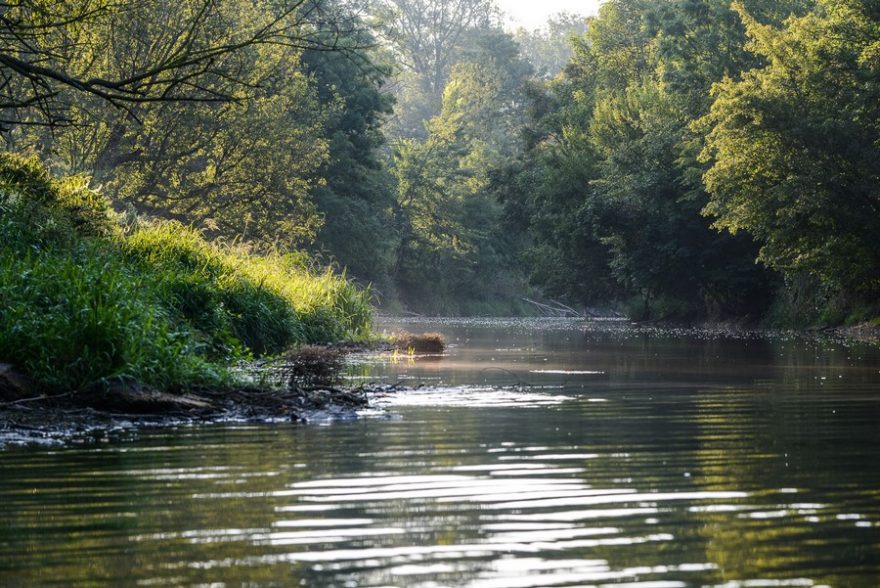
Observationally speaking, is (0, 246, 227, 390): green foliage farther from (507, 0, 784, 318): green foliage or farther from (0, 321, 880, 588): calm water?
(507, 0, 784, 318): green foliage

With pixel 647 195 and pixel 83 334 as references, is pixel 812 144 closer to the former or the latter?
pixel 647 195

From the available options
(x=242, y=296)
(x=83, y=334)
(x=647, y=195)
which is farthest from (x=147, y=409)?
(x=647, y=195)

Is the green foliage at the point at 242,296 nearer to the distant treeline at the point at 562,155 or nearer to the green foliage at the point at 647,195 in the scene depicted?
the distant treeline at the point at 562,155

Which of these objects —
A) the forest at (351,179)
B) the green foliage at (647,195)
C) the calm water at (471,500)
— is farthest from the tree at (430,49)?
the calm water at (471,500)

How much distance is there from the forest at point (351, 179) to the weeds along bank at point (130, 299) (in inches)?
1.9

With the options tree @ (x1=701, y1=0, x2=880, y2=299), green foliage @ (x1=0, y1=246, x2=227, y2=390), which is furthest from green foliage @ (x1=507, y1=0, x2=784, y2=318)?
green foliage @ (x1=0, y1=246, x2=227, y2=390)

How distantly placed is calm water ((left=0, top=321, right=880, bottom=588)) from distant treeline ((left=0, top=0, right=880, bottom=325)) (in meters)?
3.70

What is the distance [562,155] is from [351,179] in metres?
11.7

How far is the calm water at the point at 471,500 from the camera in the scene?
630cm

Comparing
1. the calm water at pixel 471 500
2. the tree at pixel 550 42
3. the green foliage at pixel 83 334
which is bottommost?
the calm water at pixel 471 500

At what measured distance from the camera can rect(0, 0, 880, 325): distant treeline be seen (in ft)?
135

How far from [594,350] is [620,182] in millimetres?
26455

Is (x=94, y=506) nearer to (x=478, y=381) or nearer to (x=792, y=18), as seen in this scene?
(x=478, y=381)

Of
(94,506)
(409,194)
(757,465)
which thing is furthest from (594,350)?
(409,194)
